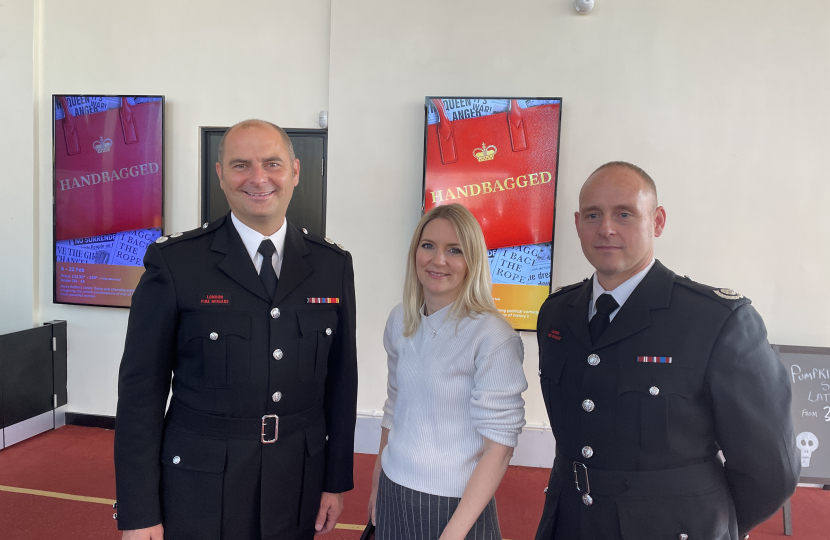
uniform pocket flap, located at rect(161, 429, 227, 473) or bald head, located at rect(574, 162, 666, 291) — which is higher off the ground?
bald head, located at rect(574, 162, 666, 291)

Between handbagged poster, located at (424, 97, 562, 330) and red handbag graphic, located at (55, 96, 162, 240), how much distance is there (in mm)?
2314

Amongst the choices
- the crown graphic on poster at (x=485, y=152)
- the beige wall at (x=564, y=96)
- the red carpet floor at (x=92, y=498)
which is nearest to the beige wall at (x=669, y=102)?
the beige wall at (x=564, y=96)

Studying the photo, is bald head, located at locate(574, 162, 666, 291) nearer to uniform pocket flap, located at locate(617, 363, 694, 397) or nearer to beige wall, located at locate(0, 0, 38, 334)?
uniform pocket flap, located at locate(617, 363, 694, 397)

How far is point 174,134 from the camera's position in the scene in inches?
157

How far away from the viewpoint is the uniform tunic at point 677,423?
120cm

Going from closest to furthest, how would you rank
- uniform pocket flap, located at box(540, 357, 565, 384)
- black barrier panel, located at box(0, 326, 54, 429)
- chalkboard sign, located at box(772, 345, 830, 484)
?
uniform pocket flap, located at box(540, 357, 565, 384) < chalkboard sign, located at box(772, 345, 830, 484) < black barrier panel, located at box(0, 326, 54, 429)

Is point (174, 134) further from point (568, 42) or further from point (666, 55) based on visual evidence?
point (666, 55)

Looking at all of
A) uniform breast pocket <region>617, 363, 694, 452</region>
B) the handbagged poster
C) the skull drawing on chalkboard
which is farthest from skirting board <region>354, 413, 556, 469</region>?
uniform breast pocket <region>617, 363, 694, 452</region>

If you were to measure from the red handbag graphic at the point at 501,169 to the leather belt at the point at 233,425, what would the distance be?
229cm

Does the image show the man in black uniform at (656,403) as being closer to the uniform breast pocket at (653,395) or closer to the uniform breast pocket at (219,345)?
the uniform breast pocket at (653,395)

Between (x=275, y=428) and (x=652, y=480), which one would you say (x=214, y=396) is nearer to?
(x=275, y=428)

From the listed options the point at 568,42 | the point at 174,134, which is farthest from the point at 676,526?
the point at 174,134

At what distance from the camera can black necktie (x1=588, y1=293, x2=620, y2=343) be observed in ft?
4.46

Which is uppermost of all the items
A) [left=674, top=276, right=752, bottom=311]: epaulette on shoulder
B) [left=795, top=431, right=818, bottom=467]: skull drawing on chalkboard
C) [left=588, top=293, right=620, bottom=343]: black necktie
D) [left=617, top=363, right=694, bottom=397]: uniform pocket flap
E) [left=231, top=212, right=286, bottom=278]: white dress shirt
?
[left=231, top=212, right=286, bottom=278]: white dress shirt
